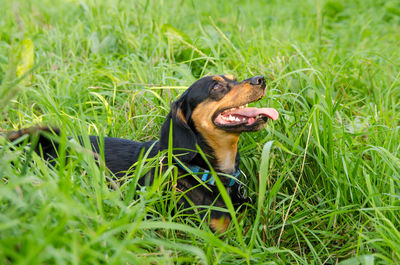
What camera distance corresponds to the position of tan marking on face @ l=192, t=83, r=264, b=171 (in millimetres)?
2975

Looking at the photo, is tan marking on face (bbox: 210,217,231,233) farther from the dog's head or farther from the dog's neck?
the dog's head

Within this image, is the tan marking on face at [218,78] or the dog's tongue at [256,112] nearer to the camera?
the dog's tongue at [256,112]

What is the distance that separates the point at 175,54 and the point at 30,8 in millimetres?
2992

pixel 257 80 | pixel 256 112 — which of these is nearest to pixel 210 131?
pixel 256 112

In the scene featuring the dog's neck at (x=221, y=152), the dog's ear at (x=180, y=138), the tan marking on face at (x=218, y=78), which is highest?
the tan marking on face at (x=218, y=78)

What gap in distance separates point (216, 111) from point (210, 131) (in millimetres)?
145

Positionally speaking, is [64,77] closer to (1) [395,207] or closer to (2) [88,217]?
(2) [88,217]

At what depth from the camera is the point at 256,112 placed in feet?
9.61

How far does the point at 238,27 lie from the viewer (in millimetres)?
4883

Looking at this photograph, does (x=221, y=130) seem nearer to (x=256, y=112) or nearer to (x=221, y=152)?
(x=221, y=152)

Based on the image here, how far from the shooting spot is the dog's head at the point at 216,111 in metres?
2.88

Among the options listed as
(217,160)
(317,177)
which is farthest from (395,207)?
(217,160)

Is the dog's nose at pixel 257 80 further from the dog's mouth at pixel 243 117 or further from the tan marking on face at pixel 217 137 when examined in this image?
the tan marking on face at pixel 217 137

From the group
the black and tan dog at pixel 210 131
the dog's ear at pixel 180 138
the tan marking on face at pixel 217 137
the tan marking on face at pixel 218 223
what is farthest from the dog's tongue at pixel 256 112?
the tan marking on face at pixel 218 223
